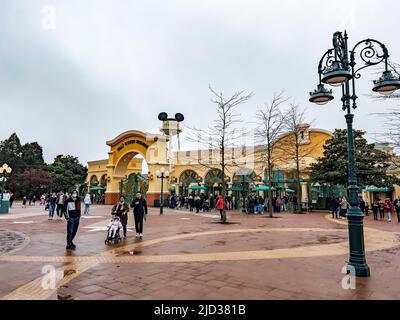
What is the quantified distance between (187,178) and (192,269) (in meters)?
34.8

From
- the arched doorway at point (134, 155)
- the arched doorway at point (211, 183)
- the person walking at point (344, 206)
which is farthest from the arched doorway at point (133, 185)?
the person walking at point (344, 206)

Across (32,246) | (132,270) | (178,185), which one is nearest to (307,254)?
(132,270)

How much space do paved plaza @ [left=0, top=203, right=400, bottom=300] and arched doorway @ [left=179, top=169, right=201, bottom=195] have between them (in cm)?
2985

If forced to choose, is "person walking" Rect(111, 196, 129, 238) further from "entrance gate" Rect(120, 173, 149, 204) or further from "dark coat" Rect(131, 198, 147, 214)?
"entrance gate" Rect(120, 173, 149, 204)

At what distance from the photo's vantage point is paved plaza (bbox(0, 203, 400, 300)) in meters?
4.71

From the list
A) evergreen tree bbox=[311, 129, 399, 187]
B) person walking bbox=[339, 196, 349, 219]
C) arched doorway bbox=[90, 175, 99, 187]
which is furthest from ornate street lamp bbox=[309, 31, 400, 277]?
arched doorway bbox=[90, 175, 99, 187]

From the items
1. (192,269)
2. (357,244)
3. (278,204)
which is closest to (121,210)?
(192,269)

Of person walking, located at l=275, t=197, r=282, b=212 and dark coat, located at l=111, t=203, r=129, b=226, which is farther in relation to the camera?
person walking, located at l=275, t=197, r=282, b=212

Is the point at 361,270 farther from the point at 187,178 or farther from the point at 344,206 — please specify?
the point at 187,178

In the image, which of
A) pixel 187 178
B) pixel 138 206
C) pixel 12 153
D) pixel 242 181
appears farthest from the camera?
pixel 12 153

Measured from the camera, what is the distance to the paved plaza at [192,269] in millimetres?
4707

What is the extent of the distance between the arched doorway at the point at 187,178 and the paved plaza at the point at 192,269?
97.9 ft

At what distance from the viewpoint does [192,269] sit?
6.11 m
